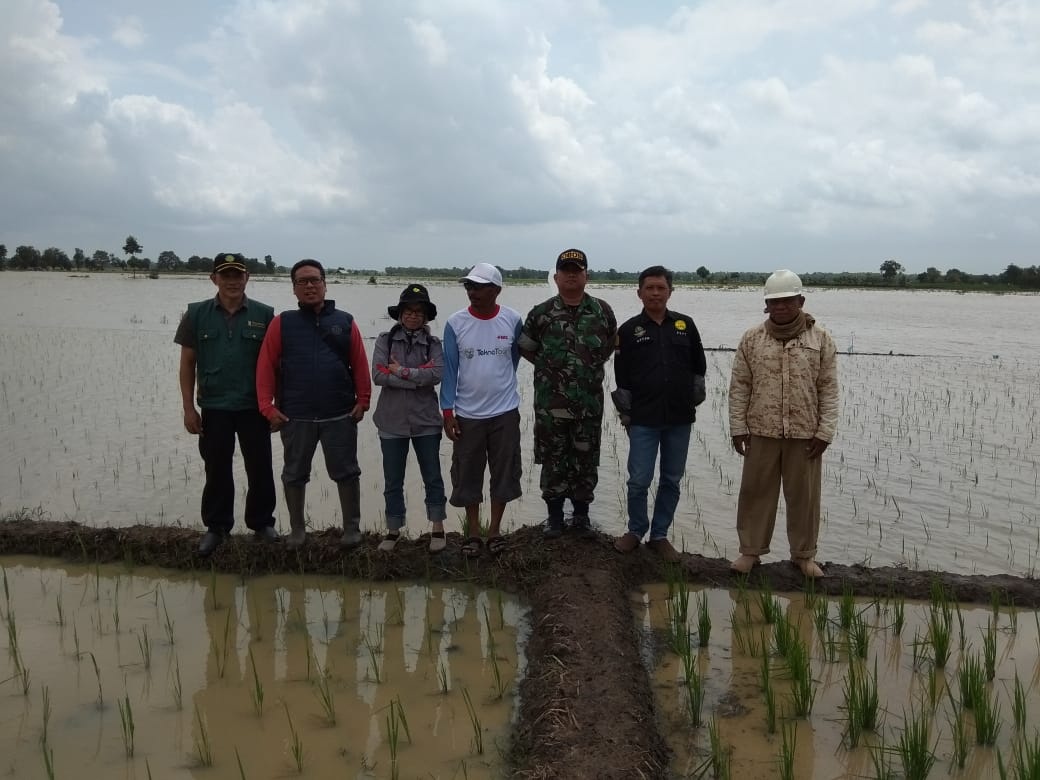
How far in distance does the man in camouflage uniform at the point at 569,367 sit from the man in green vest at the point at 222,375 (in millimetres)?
1778

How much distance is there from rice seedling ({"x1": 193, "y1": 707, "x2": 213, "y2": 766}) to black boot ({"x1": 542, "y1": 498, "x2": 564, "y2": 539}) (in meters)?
2.42

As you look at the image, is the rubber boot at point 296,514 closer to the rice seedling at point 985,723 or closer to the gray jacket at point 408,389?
the gray jacket at point 408,389

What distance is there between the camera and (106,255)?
77.4m

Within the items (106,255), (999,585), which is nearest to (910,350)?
(999,585)

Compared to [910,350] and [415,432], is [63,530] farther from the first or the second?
[910,350]

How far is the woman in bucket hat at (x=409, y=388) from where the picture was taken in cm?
462

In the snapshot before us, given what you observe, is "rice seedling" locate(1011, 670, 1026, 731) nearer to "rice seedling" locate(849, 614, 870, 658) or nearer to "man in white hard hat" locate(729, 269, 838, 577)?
"rice seedling" locate(849, 614, 870, 658)

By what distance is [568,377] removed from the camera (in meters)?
4.59

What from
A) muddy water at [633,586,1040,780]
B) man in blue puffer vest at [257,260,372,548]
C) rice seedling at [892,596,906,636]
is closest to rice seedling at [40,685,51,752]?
man in blue puffer vest at [257,260,372,548]

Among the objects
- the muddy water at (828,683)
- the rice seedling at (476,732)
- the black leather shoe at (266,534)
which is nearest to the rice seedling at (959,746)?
the muddy water at (828,683)

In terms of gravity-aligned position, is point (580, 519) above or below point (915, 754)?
above

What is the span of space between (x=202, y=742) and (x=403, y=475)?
2.05 m

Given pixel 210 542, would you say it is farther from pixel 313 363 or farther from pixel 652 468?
pixel 652 468

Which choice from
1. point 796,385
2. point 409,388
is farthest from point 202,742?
point 796,385
